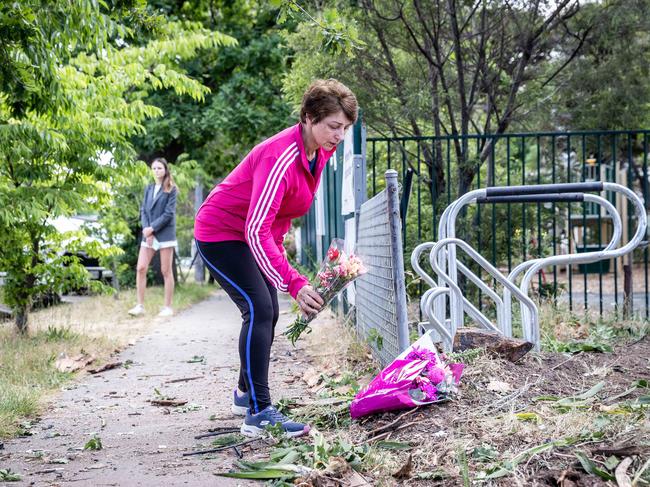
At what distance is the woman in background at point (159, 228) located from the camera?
10.7 m

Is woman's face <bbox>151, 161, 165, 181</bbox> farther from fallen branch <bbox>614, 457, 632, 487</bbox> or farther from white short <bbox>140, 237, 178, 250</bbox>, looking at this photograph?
fallen branch <bbox>614, 457, 632, 487</bbox>

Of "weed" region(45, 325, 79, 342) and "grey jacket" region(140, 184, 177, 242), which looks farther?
"grey jacket" region(140, 184, 177, 242)

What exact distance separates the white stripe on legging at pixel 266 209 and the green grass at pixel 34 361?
6.24ft

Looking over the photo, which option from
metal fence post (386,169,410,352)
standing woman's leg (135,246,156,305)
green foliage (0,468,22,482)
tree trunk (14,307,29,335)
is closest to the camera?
green foliage (0,468,22,482)

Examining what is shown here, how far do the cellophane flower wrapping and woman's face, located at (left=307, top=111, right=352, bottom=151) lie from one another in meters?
1.13

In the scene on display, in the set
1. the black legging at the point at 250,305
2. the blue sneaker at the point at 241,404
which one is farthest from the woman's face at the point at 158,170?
the black legging at the point at 250,305

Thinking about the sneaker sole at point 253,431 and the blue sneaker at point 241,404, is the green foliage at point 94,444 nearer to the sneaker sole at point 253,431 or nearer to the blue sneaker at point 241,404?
the sneaker sole at point 253,431

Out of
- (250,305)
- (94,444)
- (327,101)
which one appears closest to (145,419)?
(94,444)

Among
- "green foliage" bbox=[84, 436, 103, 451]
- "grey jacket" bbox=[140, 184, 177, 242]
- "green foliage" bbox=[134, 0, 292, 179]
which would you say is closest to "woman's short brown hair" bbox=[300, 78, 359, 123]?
"green foliage" bbox=[84, 436, 103, 451]

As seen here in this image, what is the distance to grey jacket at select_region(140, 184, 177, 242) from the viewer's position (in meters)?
10.8

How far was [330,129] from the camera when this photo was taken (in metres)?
4.09

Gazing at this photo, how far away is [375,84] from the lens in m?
9.26

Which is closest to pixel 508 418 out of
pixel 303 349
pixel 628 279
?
pixel 303 349

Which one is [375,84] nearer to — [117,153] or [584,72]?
[584,72]
